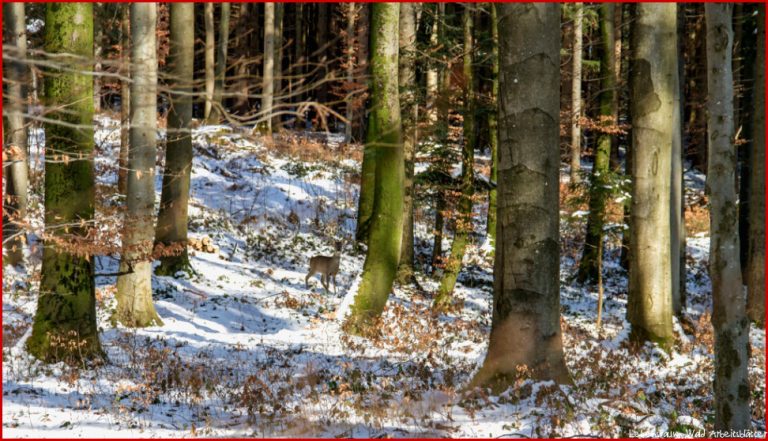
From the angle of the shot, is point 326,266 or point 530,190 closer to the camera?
point 530,190

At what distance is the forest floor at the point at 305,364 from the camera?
5836 mm

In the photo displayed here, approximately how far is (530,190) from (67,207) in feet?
17.9

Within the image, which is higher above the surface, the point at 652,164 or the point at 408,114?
the point at 408,114

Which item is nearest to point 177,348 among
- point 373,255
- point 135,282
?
point 135,282

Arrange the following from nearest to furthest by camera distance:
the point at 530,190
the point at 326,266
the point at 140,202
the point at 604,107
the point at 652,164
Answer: the point at 530,190 → the point at 652,164 → the point at 140,202 → the point at 326,266 → the point at 604,107

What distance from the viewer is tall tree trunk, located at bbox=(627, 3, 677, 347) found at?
1005 centimetres

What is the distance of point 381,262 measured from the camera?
1055 centimetres

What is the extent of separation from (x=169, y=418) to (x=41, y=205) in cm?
1263

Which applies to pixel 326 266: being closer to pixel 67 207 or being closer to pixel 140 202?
pixel 140 202

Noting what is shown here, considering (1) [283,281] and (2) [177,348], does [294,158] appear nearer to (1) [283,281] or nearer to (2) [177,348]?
(1) [283,281]

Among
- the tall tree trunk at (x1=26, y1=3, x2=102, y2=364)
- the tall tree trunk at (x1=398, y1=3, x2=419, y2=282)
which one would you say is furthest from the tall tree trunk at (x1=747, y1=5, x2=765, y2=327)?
the tall tree trunk at (x1=26, y1=3, x2=102, y2=364)

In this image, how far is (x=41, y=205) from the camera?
16.6 m

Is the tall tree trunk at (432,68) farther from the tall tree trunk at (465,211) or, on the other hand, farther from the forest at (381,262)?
the tall tree trunk at (465,211)

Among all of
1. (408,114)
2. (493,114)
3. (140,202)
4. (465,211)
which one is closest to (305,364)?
(140,202)
